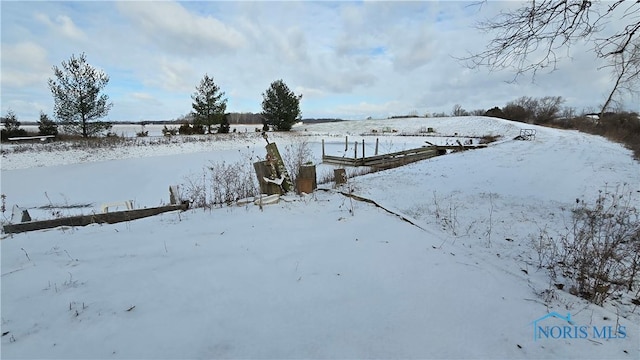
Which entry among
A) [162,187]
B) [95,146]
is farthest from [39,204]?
[95,146]

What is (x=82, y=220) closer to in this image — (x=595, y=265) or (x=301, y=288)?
(x=301, y=288)

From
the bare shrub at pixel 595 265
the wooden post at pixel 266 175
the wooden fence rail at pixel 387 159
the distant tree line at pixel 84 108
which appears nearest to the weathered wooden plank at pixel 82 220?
the wooden post at pixel 266 175

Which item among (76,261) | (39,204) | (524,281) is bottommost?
(39,204)

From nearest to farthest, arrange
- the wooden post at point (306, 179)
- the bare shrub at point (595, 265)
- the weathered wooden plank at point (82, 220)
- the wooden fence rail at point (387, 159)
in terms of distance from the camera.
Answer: the bare shrub at point (595, 265), the weathered wooden plank at point (82, 220), the wooden post at point (306, 179), the wooden fence rail at point (387, 159)

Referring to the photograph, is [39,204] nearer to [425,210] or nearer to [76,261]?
[76,261]

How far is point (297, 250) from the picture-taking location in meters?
3.48

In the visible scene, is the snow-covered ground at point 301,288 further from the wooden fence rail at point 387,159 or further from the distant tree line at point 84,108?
the distant tree line at point 84,108

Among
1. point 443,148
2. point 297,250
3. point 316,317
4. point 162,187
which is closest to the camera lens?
point 316,317

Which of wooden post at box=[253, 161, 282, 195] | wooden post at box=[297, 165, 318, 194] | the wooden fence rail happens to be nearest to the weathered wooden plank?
wooden post at box=[253, 161, 282, 195]

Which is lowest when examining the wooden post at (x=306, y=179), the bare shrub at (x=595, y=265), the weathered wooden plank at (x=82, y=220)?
the bare shrub at (x=595, y=265)

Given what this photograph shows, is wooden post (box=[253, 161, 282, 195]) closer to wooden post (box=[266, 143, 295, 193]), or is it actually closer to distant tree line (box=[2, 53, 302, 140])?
wooden post (box=[266, 143, 295, 193])

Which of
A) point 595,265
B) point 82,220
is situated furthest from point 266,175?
point 595,265

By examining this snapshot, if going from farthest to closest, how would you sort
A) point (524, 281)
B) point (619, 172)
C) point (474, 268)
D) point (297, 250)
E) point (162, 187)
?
point (162, 187), point (619, 172), point (297, 250), point (474, 268), point (524, 281)

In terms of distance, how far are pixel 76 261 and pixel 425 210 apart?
5000 millimetres
